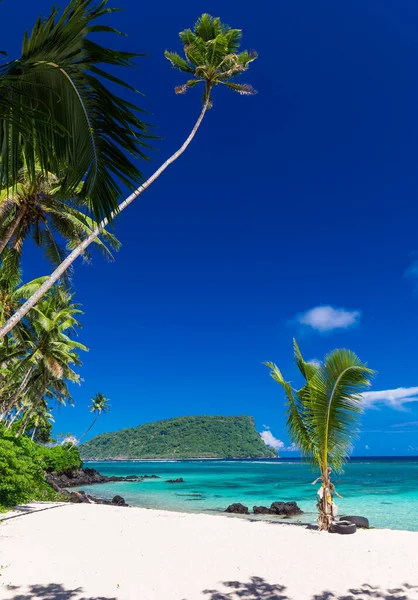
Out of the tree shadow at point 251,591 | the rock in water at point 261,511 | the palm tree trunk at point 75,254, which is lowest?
the tree shadow at point 251,591

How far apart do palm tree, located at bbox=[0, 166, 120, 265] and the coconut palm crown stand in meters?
4.09

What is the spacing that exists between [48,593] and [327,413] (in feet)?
25.5

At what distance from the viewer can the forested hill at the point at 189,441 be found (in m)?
164

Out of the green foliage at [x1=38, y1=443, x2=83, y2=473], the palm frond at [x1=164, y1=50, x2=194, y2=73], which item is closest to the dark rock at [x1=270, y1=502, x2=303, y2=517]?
the palm frond at [x1=164, y1=50, x2=194, y2=73]

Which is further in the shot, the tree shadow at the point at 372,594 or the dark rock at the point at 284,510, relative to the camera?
the dark rock at the point at 284,510

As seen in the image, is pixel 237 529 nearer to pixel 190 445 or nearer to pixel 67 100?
pixel 67 100

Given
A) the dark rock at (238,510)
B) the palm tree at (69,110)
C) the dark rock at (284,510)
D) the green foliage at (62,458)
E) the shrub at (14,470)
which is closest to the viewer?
the palm tree at (69,110)

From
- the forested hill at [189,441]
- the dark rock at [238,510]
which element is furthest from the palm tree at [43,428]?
the forested hill at [189,441]

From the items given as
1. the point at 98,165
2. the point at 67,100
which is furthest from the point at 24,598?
the point at 67,100

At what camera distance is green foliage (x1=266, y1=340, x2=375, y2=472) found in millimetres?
11125

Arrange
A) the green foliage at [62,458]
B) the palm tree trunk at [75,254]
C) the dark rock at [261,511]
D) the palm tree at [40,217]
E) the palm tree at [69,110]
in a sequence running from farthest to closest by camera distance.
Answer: the green foliage at [62,458]
the dark rock at [261,511]
the palm tree at [40,217]
the palm tree trunk at [75,254]
the palm tree at [69,110]

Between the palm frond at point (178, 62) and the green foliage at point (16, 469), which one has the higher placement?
the palm frond at point (178, 62)

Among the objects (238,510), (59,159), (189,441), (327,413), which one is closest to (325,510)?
(327,413)

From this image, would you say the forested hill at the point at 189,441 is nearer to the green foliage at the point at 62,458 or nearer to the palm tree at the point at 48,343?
the green foliage at the point at 62,458
